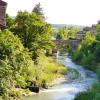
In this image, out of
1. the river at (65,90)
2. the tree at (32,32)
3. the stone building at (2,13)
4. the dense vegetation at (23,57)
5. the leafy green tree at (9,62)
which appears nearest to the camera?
the leafy green tree at (9,62)

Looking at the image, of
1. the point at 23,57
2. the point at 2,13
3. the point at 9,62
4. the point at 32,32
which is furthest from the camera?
the point at 32,32

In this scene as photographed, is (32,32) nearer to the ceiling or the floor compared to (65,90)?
nearer to the ceiling

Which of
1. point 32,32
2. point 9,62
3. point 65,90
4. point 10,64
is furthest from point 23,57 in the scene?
point 32,32

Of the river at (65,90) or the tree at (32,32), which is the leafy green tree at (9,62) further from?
the tree at (32,32)

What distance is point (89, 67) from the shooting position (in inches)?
3150

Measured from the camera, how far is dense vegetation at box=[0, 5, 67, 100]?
37.2m

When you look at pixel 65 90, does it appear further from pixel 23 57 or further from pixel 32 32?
pixel 23 57

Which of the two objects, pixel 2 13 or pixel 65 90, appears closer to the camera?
pixel 2 13

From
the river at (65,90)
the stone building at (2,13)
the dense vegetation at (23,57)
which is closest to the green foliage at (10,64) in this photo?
the dense vegetation at (23,57)

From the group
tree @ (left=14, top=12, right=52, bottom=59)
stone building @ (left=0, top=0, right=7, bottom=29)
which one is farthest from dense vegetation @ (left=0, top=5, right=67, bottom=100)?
stone building @ (left=0, top=0, right=7, bottom=29)

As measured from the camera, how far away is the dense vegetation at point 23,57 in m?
37.2

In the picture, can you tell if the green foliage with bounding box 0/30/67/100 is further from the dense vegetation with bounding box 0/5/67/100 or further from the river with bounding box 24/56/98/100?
the river with bounding box 24/56/98/100

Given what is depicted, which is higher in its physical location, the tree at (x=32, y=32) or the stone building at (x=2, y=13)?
the stone building at (x=2, y=13)

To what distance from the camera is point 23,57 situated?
40062 mm
